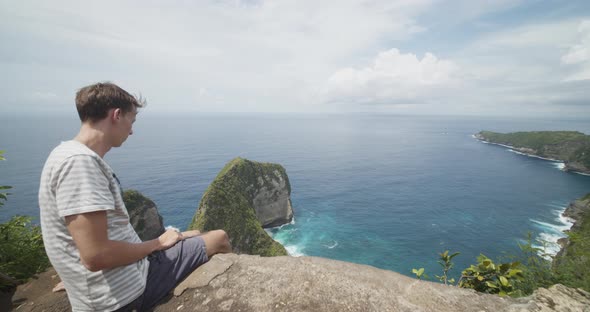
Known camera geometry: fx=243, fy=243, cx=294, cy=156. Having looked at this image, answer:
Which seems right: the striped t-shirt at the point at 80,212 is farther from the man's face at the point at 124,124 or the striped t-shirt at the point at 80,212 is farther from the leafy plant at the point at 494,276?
the leafy plant at the point at 494,276

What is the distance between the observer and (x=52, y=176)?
Answer: 2.25 m

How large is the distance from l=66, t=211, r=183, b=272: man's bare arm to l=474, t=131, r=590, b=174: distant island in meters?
132

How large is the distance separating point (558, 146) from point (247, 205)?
453 feet

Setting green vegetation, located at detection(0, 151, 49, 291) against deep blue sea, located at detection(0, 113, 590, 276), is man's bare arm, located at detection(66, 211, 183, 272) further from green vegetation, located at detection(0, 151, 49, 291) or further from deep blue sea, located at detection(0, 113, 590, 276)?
deep blue sea, located at detection(0, 113, 590, 276)

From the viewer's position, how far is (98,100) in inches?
105

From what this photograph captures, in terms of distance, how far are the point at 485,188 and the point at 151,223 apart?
80250mm

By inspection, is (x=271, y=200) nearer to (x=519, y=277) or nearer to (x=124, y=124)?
(x=519, y=277)

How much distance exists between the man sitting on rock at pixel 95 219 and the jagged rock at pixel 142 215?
37.4 m

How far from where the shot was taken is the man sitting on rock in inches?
89.0

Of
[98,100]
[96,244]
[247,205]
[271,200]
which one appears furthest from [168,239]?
[271,200]

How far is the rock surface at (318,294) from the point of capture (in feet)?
11.1

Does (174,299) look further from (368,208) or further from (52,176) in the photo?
(368,208)

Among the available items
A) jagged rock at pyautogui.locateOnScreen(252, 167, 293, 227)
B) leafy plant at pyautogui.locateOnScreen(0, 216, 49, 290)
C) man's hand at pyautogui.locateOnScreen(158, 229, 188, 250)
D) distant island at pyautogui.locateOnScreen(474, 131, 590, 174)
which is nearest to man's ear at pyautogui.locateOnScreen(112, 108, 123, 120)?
man's hand at pyautogui.locateOnScreen(158, 229, 188, 250)

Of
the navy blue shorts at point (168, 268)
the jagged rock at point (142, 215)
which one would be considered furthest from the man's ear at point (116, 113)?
the jagged rock at point (142, 215)
